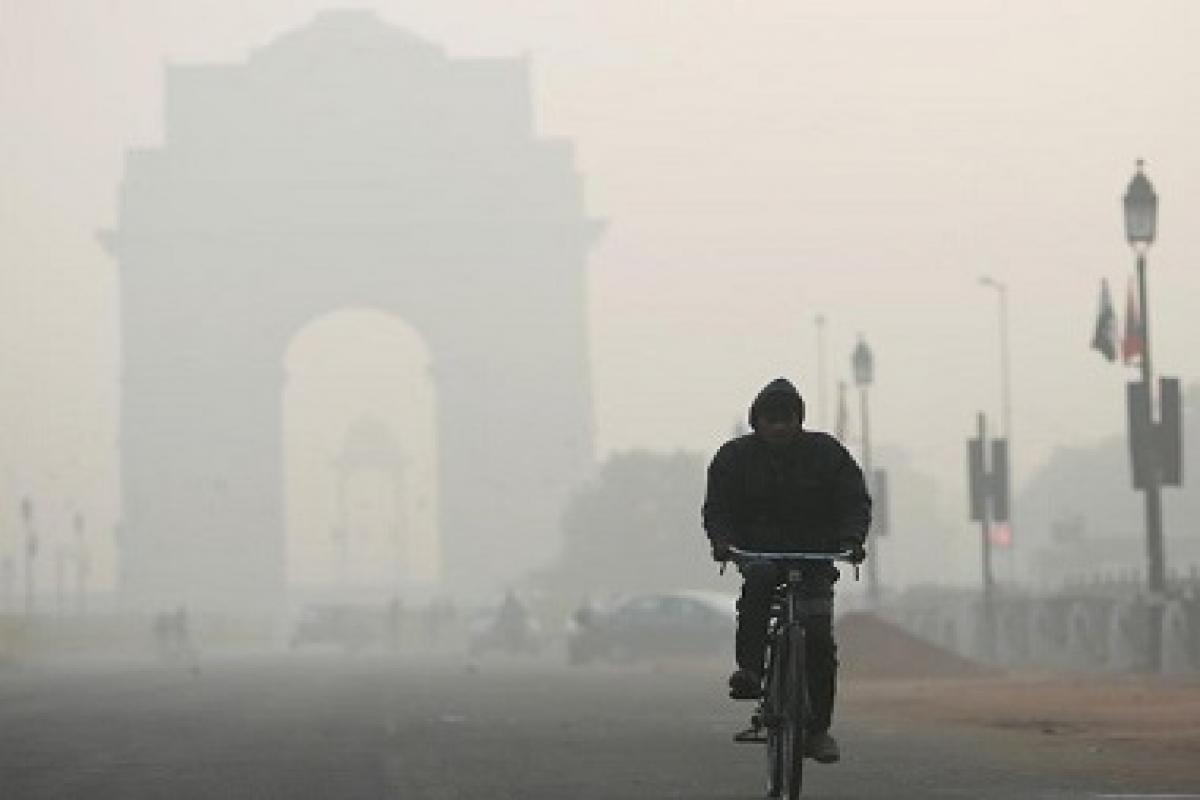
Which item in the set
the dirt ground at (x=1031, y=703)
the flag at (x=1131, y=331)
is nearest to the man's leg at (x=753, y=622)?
the dirt ground at (x=1031, y=703)

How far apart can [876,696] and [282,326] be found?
11322 centimetres

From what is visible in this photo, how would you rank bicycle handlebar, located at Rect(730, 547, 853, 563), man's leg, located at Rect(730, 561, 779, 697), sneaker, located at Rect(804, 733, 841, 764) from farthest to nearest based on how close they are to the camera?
man's leg, located at Rect(730, 561, 779, 697), bicycle handlebar, located at Rect(730, 547, 853, 563), sneaker, located at Rect(804, 733, 841, 764)

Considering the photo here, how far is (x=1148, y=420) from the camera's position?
38.6 metres

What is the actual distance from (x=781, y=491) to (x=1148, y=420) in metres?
24.7

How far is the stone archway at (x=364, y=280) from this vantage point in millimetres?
141625

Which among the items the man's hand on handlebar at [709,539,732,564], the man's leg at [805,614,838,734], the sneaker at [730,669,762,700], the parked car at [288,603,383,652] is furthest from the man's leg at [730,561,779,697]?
the parked car at [288,603,383,652]

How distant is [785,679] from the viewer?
560 inches

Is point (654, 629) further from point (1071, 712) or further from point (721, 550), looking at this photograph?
point (721, 550)

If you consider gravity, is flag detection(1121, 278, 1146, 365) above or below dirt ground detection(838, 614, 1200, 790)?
above

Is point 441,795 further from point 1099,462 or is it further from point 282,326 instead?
point 1099,462

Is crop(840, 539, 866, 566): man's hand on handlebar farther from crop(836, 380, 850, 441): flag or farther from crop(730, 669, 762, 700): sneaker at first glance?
crop(836, 380, 850, 441): flag

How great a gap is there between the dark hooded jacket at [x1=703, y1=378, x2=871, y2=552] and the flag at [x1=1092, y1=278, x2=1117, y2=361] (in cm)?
4227

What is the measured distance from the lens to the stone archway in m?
142

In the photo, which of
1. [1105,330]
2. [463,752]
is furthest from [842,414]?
[463,752]
